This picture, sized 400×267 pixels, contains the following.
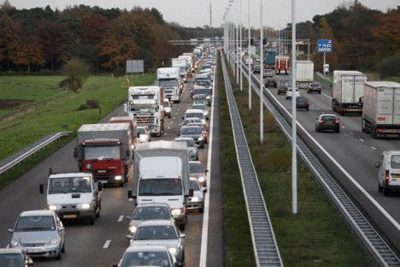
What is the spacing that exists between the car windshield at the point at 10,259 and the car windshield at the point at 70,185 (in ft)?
38.1

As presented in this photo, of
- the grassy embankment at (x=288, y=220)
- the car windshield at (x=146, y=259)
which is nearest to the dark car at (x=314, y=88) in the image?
the grassy embankment at (x=288, y=220)

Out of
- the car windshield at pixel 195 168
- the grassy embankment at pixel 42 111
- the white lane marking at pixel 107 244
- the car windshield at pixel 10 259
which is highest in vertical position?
the car windshield at pixel 10 259

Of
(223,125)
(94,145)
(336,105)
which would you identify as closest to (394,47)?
(336,105)

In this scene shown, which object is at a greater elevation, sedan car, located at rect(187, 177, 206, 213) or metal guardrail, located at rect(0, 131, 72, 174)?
sedan car, located at rect(187, 177, 206, 213)

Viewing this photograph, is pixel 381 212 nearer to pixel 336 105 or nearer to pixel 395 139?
pixel 395 139

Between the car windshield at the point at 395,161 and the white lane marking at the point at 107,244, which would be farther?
the car windshield at the point at 395,161

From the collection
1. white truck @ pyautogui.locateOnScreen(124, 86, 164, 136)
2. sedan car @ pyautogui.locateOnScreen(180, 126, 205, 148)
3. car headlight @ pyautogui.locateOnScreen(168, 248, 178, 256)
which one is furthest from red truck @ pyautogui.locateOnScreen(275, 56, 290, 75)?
car headlight @ pyautogui.locateOnScreen(168, 248, 178, 256)

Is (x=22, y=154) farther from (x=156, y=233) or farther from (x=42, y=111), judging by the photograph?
(x=42, y=111)

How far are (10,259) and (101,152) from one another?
866 inches

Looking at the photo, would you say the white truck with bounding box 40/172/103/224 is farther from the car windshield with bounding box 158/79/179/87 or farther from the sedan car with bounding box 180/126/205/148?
the car windshield with bounding box 158/79/179/87

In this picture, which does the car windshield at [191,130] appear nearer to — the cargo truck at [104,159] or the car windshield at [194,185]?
the cargo truck at [104,159]

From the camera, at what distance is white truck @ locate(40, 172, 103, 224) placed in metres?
34.5

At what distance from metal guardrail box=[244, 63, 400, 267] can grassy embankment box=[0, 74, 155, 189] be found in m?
14.4

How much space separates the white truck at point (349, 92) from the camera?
8444cm
